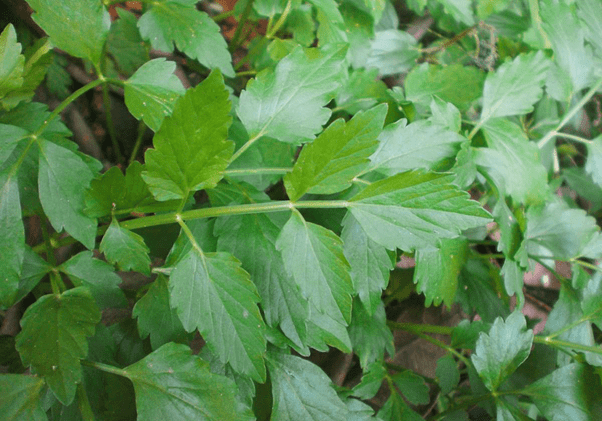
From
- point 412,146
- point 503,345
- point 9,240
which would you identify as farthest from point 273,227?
point 503,345

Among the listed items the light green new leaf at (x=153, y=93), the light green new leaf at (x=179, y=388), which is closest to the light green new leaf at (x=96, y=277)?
the light green new leaf at (x=179, y=388)

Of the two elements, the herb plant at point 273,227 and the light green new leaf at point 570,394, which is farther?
the light green new leaf at point 570,394

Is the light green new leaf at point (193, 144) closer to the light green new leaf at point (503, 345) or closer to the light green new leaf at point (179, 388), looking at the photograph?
the light green new leaf at point (179, 388)

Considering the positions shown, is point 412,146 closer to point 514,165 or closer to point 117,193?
point 514,165

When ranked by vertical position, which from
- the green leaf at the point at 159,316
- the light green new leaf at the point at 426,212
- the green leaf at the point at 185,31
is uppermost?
the green leaf at the point at 185,31

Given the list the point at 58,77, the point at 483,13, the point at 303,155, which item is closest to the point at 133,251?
the point at 303,155

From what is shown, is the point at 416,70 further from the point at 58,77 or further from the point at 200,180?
the point at 58,77

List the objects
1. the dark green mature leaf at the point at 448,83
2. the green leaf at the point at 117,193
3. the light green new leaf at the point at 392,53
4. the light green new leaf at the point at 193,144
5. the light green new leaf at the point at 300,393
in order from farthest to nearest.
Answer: the light green new leaf at the point at 392,53
the dark green mature leaf at the point at 448,83
the light green new leaf at the point at 300,393
the green leaf at the point at 117,193
the light green new leaf at the point at 193,144
